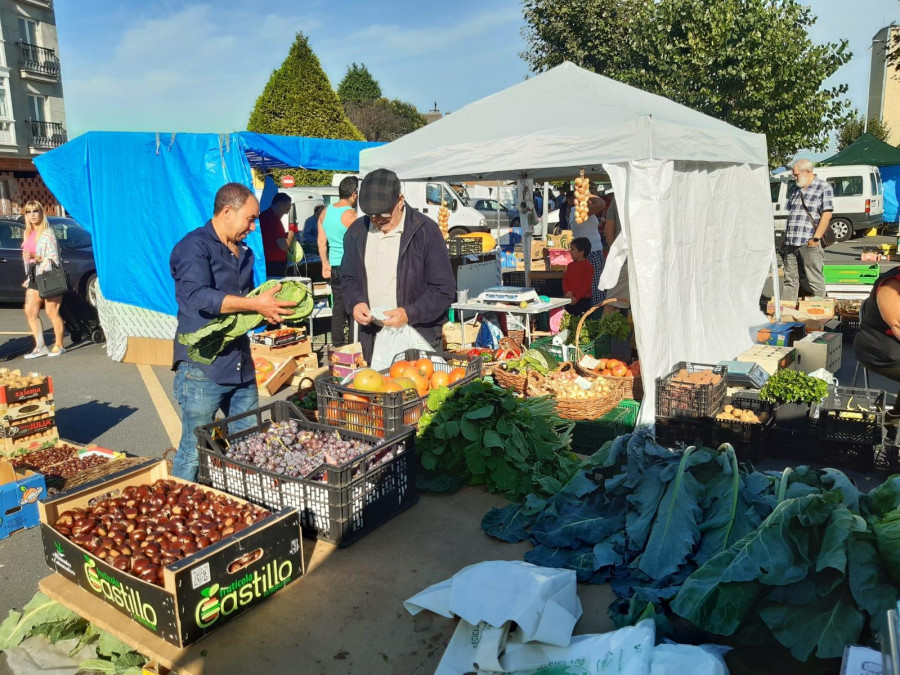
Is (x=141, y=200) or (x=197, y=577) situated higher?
(x=141, y=200)

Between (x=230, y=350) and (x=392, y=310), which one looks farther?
(x=392, y=310)

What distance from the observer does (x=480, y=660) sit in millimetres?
2131

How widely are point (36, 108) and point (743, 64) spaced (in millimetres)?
31723

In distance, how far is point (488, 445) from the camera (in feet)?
11.4

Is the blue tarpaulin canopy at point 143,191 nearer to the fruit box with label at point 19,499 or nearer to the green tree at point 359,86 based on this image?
the fruit box with label at point 19,499

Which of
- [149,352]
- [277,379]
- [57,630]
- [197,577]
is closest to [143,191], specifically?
[149,352]

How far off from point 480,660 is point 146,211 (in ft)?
26.1

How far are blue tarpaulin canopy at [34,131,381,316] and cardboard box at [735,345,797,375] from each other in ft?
18.8

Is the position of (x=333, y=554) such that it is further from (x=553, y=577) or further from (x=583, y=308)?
(x=583, y=308)

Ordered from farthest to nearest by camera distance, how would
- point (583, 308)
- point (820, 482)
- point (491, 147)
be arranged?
point (583, 308) → point (491, 147) → point (820, 482)

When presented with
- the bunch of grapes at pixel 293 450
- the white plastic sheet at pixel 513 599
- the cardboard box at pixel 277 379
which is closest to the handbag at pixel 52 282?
the cardboard box at pixel 277 379

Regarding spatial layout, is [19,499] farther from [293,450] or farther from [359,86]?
[359,86]

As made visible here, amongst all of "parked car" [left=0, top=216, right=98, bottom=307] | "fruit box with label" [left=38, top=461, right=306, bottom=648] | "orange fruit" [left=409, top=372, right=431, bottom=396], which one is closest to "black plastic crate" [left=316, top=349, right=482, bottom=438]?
"orange fruit" [left=409, top=372, right=431, bottom=396]

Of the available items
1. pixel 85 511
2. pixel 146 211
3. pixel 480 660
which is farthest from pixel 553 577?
pixel 146 211
